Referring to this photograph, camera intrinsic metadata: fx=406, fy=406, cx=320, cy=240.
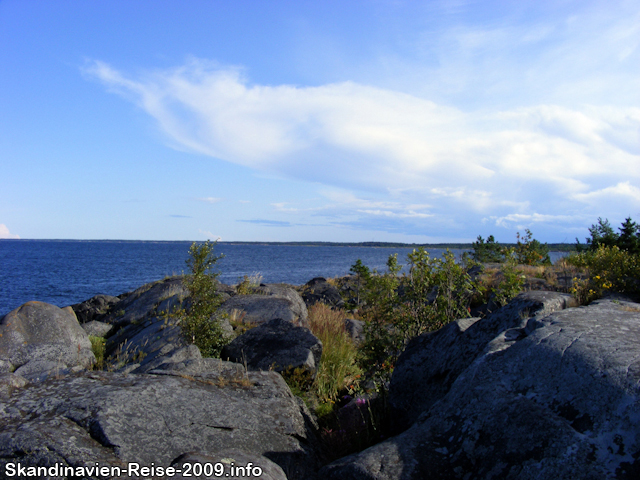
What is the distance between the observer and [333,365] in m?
7.49

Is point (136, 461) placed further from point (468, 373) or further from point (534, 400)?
point (534, 400)

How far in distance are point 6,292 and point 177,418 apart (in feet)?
130

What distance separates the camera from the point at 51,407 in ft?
12.2

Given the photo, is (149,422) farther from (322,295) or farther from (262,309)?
(322,295)

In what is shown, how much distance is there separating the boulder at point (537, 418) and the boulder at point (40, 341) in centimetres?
752

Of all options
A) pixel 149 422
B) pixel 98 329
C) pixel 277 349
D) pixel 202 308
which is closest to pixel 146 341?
pixel 202 308

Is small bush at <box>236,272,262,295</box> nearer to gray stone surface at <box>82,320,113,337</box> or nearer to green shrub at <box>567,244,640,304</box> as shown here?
gray stone surface at <box>82,320,113,337</box>

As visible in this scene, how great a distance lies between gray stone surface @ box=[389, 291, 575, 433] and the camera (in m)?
4.66

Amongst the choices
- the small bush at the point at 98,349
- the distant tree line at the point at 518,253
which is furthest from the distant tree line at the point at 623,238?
the small bush at the point at 98,349

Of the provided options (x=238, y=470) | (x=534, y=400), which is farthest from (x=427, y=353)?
(x=238, y=470)

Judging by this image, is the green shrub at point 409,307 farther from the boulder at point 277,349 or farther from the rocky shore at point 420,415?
the rocky shore at point 420,415

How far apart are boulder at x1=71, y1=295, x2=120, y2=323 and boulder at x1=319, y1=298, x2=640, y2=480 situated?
1583cm

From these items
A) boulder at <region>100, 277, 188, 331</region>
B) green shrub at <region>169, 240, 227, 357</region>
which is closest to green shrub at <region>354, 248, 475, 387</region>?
green shrub at <region>169, 240, 227, 357</region>

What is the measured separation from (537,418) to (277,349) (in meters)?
4.71
